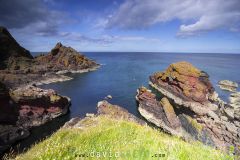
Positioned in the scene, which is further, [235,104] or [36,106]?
[235,104]

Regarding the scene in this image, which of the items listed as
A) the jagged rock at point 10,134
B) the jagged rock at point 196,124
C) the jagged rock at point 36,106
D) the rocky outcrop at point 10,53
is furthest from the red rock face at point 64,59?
the jagged rock at point 10,134

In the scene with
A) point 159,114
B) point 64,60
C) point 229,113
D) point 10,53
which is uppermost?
point 10,53

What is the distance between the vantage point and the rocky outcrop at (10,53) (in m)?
107

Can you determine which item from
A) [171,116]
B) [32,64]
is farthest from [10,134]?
[32,64]

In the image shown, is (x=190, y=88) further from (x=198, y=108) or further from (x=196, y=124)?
(x=196, y=124)

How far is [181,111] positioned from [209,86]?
14.9m

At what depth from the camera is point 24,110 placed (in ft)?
144

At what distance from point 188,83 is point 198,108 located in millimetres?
11023

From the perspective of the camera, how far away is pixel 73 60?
134 metres

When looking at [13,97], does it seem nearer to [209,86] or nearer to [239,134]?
[239,134]

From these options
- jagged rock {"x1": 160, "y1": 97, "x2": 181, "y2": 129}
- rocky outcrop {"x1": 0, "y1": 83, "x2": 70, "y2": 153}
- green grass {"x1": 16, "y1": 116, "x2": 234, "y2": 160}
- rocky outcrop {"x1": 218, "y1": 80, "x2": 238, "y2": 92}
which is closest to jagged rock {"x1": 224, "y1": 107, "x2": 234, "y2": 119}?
jagged rock {"x1": 160, "y1": 97, "x2": 181, "y2": 129}

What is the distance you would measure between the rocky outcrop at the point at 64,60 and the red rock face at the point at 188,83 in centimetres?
7542

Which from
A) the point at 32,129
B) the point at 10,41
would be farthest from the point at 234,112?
the point at 10,41

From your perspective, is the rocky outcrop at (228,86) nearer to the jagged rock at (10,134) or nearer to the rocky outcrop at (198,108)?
the rocky outcrop at (198,108)
